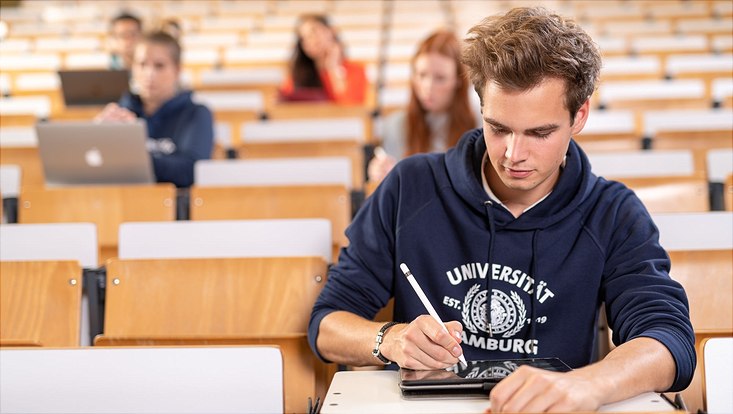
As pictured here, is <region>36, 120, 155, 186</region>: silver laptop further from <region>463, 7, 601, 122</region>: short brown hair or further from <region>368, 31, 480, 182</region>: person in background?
<region>463, 7, 601, 122</region>: short brown hair

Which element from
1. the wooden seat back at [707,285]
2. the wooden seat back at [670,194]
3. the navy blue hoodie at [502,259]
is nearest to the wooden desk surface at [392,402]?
the navy blue hoodie at [502,259]

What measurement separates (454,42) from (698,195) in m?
1.10

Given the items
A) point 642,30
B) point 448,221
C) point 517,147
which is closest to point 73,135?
point 448,221

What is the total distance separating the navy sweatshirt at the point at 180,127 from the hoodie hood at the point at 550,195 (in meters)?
2.10

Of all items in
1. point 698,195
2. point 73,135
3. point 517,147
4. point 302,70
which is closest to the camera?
point 517,147

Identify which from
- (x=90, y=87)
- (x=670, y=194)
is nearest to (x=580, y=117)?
(x=670, y=194)

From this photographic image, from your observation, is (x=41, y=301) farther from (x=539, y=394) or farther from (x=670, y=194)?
(x=670, y=194)

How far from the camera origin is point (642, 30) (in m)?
7.29

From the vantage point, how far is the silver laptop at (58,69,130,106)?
4.91 m

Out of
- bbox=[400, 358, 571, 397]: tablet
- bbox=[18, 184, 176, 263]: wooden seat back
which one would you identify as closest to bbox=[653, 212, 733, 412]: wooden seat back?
bbox=[400, 358, 571, 397]: tablet

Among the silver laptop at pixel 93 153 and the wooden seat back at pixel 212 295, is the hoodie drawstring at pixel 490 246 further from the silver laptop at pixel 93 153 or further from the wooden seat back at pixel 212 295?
the silver laptop at pixel 93 153

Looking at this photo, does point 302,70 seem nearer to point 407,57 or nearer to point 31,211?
point 407,57

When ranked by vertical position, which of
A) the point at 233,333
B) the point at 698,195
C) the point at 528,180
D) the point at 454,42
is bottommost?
the point at 233,333

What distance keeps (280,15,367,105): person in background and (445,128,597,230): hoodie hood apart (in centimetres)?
336
